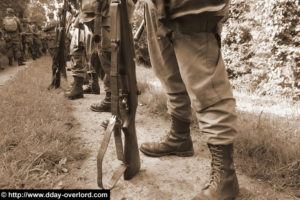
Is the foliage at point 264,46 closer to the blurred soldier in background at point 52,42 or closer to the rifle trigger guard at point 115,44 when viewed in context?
the rifle trigger guard at point 115,44

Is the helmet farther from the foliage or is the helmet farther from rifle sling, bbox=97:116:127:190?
the foliage

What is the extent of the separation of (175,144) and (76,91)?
2507 mm

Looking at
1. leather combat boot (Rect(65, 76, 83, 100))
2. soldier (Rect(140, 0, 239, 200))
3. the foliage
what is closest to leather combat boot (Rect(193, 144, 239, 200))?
soldier (Rect(140, 0, 239, 200))

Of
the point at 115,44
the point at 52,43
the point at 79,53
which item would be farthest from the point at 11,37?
the point at 115,44

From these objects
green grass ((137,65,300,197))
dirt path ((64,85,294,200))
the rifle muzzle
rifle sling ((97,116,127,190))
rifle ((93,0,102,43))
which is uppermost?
rifle ((93,0,102,43))

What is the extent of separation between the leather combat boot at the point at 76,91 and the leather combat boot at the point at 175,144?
2314 mm

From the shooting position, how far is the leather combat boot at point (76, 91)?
3.97 meters

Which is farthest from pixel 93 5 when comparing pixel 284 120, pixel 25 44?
pixel 25 44

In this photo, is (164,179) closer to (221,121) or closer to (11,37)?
(221,121)

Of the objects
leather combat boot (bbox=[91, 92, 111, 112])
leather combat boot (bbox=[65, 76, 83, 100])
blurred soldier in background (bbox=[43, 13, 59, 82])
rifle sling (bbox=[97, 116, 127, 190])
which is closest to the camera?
rifle sling (bbox=[97, 116, 127, 190])

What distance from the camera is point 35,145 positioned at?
1955 mm

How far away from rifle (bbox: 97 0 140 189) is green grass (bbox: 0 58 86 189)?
1.61 feet

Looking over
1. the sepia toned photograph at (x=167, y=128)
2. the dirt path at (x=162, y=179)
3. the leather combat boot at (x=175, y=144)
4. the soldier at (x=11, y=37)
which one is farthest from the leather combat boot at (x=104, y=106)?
the soldier at (x=11, y=37)

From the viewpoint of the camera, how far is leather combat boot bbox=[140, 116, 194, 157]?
198cm
